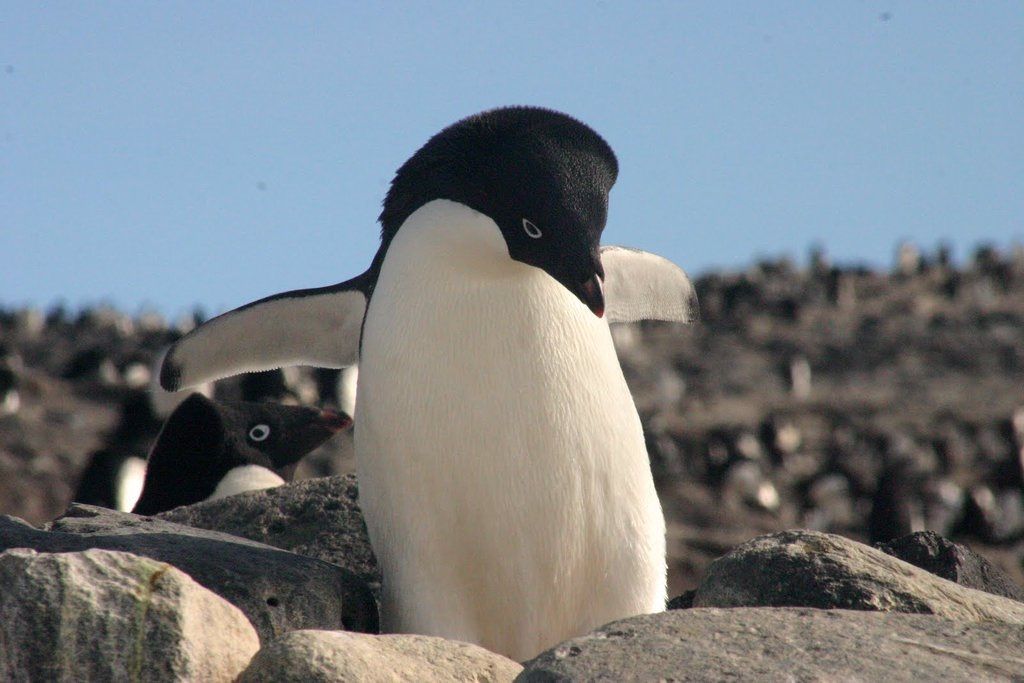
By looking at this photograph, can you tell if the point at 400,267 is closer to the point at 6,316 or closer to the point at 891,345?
the point at 891,345

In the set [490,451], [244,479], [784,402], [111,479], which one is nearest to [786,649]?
[490,451]

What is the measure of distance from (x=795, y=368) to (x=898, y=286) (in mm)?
12880

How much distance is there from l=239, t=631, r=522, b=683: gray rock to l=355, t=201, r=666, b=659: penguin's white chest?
0.87 m

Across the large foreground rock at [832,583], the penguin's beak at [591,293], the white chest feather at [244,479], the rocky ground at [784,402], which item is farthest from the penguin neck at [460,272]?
→ the rocky ground at [784,402]

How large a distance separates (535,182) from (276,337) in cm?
178

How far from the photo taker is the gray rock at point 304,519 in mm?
5113

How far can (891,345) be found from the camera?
3675 cm

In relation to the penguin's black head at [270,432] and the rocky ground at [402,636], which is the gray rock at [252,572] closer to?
the rocky ground at [402,636]

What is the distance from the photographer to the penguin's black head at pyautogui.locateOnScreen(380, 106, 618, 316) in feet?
13.4

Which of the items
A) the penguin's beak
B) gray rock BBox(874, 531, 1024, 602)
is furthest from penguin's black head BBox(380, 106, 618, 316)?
gray rock BBox(874, 531, 1024, 602)

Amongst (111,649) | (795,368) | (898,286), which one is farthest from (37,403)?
(898,286)

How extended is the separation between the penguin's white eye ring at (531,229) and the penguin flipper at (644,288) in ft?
4.16

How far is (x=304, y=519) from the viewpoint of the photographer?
523 centimetres

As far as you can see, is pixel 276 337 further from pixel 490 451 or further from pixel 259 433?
pixel 490 451
